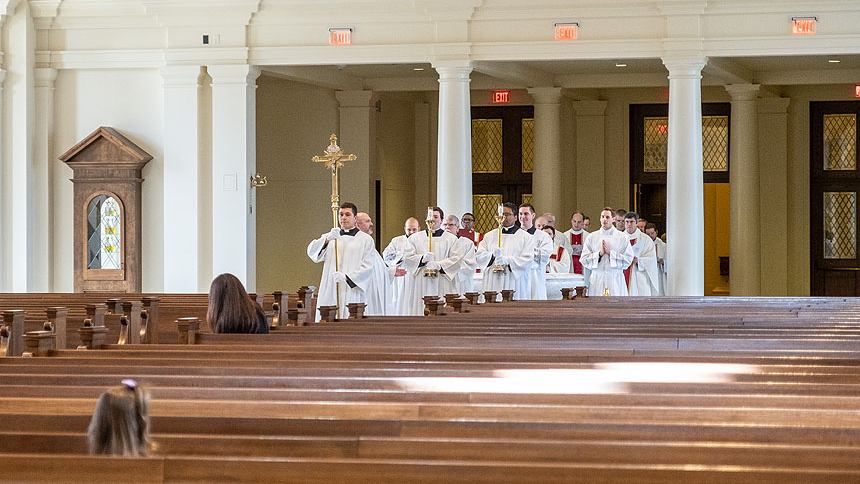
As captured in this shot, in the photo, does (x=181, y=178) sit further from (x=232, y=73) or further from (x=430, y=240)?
(x=430, y=240)

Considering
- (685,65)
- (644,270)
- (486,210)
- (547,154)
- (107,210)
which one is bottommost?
(644,270)

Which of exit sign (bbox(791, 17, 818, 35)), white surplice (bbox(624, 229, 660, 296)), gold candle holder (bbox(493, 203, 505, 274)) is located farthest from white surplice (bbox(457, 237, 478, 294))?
exit sign (bbox(791, 17, 818, 35))

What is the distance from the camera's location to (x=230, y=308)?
7.21 meters

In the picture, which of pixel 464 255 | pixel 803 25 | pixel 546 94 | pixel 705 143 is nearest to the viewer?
pixel 464 255

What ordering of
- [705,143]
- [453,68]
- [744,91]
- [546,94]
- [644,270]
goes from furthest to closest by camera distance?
[705,143], [546,94], [744,91], [644,270], [453,68]

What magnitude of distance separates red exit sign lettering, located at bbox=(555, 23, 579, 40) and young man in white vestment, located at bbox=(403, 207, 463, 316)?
325cm

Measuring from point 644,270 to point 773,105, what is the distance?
6.39 metres

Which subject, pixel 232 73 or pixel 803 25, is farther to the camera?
pixel 232 73

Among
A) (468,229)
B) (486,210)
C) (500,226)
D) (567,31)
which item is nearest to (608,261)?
(468,229)

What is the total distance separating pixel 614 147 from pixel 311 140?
5.45 metres

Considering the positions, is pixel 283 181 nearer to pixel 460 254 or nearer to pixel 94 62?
pixel 94 62

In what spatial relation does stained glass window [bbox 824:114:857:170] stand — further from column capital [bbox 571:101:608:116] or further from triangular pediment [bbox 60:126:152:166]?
triangular pediment [bbox 60:126:152:166]

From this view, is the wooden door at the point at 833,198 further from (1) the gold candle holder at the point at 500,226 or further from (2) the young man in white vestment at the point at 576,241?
(1) the gold candle holder at the point at 500,226

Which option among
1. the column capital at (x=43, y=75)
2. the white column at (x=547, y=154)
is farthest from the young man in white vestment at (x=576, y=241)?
the column capital at (x=43, y=75)
